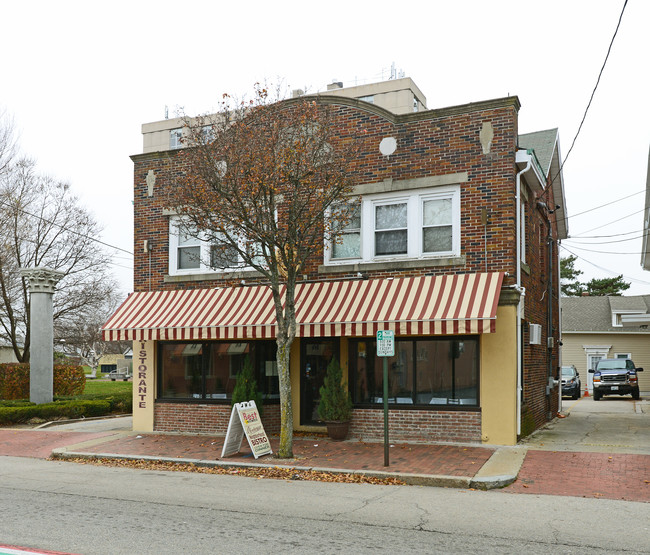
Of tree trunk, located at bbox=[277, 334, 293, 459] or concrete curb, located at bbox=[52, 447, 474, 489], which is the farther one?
tree trunk, located at bbox=[277, 334, 293, 459]

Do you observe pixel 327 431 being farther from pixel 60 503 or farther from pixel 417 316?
pixel 60 503

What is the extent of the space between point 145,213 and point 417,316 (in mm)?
8096

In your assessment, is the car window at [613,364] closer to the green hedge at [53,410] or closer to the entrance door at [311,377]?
the entrance door at [311,377]

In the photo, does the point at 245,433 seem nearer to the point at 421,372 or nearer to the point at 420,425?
the point at 420,425

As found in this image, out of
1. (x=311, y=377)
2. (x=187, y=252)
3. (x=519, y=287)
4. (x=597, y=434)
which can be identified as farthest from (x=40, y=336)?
(x=597, y=434)

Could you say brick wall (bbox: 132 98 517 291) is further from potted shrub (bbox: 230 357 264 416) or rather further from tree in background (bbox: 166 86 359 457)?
potted shrub (bbox: 230 357 264 416)

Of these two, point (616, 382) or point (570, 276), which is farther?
point (570, 276)

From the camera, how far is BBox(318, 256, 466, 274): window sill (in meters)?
13.9

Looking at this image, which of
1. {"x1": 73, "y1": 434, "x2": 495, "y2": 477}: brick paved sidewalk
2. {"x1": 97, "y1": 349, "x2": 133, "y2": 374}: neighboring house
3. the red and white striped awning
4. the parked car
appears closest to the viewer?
{"x1": 73, "y1": 434, "x2": 495, "y2": 477}: brick paved sidewalk

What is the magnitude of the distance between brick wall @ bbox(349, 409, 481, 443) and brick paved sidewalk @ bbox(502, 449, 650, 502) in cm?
131

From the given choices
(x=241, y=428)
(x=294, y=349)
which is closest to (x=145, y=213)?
(x=294, y=349)

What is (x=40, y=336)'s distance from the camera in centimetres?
2138

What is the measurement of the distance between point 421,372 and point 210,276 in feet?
18.3

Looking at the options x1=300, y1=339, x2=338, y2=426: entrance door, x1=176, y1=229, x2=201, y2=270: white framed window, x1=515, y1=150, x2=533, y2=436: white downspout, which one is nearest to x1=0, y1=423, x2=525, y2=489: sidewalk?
x1=300, y1=339, x2=338, y2=426: entrance door
